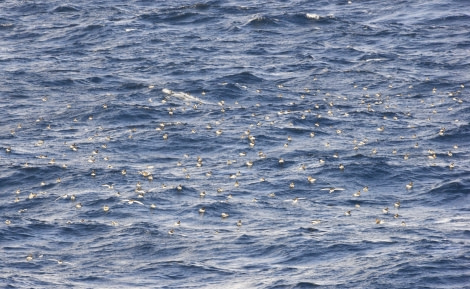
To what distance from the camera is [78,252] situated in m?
37.2

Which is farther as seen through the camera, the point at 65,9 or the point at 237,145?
the point at 65,9

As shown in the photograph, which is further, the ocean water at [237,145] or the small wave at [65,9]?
the small wave at [65,9]

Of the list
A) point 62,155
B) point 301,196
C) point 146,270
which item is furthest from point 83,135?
point 146,270

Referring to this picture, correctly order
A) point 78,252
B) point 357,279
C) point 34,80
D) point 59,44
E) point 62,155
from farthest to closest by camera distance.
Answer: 1. point 59,44
2. point 34,80
3. point 62,155
4. point 78,252
5. point 357,279

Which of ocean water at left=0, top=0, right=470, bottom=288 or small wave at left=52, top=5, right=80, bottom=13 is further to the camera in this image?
small wave at left=52, top=5, right=80, bottom=13

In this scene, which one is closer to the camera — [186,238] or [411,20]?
[186,238]

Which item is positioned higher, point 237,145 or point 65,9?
point 65,9

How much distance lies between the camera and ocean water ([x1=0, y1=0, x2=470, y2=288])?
36000mm

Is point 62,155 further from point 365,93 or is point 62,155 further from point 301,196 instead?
point 365,93

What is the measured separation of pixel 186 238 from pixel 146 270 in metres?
3.07

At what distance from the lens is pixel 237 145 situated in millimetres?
48750

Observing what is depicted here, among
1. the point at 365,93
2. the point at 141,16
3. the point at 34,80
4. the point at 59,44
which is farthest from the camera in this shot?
the point at 141,16

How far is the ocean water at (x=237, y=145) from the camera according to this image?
36.0 metres

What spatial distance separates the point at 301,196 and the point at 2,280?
12975 millimetres
